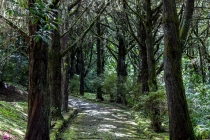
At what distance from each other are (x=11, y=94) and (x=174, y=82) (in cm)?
997

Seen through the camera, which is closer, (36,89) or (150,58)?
(36,89)

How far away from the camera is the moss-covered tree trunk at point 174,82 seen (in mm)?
5637

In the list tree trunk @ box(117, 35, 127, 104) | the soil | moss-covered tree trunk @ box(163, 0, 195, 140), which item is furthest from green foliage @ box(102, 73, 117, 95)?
moss-covered tree trunk @ box(163, 0, 195, 140)

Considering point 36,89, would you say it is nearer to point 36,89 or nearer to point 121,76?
point 36,89

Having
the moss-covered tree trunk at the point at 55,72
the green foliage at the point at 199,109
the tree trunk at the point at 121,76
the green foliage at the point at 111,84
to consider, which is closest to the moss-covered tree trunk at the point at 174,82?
the green foliage at the point at 199,109

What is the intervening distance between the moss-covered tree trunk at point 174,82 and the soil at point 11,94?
9078mm

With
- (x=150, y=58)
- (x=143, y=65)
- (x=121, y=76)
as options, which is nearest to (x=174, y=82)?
(x=150, y=58)

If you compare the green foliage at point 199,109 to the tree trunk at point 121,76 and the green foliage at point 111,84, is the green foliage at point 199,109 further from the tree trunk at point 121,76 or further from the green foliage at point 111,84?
the green foliage at point 111,84

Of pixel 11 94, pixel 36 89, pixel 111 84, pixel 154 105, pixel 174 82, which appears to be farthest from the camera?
pixel 111 84

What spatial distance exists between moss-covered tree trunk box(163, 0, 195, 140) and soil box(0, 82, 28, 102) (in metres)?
9.08

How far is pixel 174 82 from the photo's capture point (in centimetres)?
578

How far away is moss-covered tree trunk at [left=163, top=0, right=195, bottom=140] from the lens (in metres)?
5.64

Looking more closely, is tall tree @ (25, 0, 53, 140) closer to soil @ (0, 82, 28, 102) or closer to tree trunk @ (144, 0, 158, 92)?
tree trunk @ (144, 0, 158, 92)

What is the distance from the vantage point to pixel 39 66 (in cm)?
540
